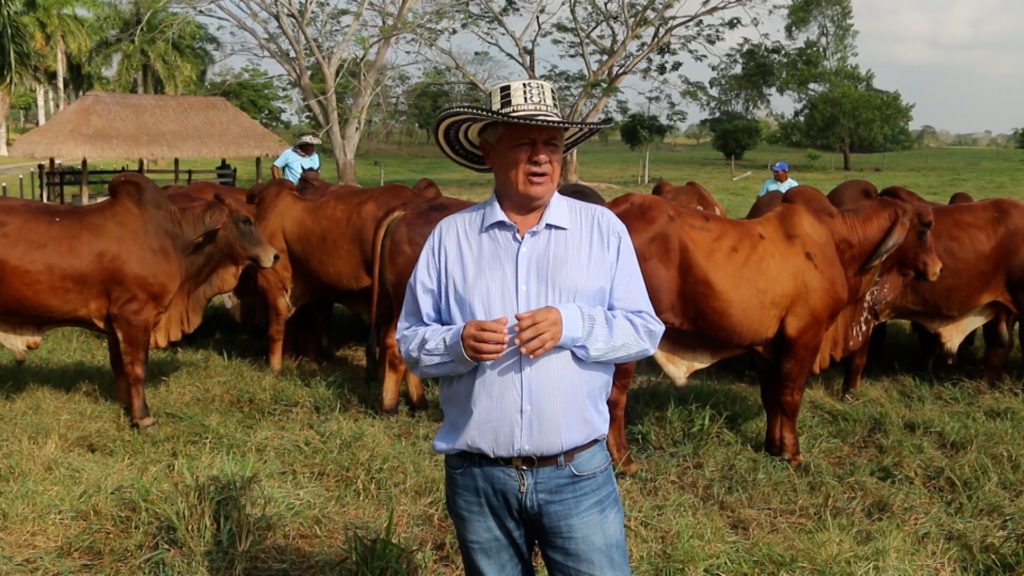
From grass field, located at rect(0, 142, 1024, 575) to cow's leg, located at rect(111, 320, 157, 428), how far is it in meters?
0.14

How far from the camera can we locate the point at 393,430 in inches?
221

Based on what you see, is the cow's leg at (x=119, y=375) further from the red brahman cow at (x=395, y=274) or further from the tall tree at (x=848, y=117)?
the tall tree at (x=848, y=117)

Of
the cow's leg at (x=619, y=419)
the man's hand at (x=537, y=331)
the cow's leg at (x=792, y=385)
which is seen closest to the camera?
the man's hand at (x=537, y=331)

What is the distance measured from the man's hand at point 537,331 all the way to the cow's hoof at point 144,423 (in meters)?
4.24

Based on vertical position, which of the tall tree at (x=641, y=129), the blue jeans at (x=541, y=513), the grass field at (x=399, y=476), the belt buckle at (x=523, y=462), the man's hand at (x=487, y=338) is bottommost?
the grass field at (x=399, y=476)

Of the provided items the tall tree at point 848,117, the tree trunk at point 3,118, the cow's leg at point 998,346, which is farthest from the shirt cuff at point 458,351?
the tall tree at point 848,117

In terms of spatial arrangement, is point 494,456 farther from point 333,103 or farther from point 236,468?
point 333,103

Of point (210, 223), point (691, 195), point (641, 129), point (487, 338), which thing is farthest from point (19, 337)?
point (641, 129)

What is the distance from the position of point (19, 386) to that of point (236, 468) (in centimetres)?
304

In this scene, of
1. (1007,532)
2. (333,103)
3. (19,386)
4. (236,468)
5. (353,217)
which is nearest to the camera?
(1007,532)

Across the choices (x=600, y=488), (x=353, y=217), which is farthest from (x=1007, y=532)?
(x=353, y=217)

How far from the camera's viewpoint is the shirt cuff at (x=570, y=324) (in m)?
2.17

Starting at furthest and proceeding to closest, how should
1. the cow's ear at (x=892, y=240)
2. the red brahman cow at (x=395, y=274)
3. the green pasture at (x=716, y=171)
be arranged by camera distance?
the green pasture at (x=716, y=171) < the red brahman cow at (x=395, y=274) < the cow's ear at (x=892, y=240)

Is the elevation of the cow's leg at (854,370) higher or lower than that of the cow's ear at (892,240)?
lower
